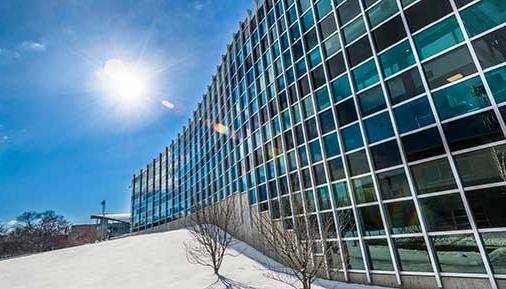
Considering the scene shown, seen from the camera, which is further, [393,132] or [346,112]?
[346,112]

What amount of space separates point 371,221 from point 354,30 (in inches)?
425

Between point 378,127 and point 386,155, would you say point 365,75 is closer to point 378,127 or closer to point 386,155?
point 378,127

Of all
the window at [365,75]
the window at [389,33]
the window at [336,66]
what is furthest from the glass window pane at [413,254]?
the window at [336,66]

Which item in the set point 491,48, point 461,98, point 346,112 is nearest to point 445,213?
point 461,98

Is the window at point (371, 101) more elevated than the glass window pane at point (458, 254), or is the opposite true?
the window at point (371, 101)

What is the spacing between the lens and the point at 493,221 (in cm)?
965

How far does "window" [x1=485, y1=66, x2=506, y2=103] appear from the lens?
9688 millimetres

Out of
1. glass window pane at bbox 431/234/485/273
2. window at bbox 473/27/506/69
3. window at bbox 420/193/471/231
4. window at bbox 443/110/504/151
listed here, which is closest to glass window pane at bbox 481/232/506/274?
glass window pane at bbox 431/234/485/273

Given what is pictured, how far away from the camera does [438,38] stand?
1170 centimetres

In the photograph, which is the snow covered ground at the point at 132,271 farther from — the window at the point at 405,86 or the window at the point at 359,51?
the window at the point at 359,51

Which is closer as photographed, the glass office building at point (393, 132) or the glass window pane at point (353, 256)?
the glass office building at point (393, 132)

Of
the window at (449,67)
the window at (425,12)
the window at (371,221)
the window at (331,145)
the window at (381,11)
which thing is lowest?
the window at (371,221)

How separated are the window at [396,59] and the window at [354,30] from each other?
2248 millimetres

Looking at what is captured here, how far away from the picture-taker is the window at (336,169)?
15.4 m
